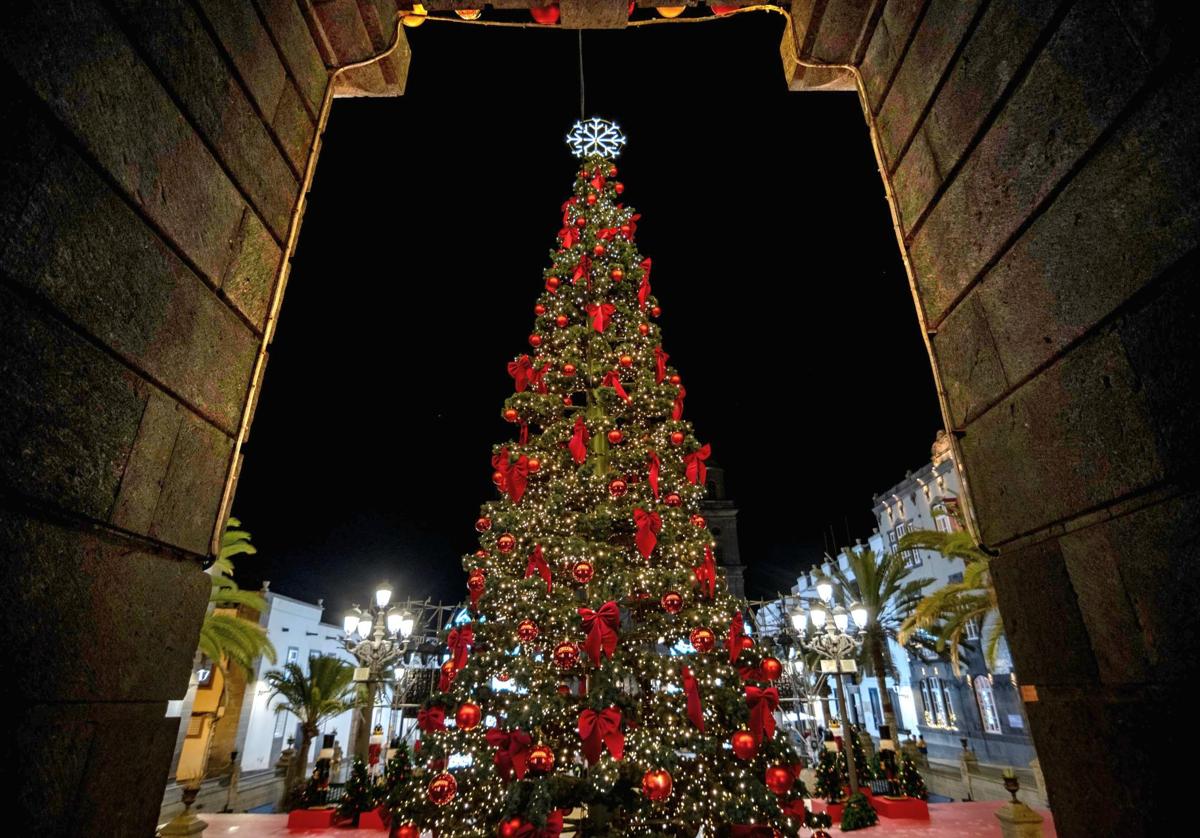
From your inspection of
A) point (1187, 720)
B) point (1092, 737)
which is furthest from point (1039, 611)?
point (1187, 720)

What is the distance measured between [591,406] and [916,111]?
6.42 meters

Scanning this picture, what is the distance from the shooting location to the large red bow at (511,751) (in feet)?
18.5

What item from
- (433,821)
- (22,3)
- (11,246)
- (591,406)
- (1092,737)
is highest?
(591,406)

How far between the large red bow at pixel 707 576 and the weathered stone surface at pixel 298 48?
603 centimetres

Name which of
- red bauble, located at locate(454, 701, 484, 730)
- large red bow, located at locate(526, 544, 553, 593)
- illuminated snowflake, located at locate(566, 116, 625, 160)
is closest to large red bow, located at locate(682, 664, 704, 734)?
large red bow, located at locate(526, 544, 553, 593)

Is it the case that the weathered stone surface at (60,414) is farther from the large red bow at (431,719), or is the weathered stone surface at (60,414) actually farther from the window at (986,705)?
the window at (986,705)

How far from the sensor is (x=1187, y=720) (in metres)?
1.65

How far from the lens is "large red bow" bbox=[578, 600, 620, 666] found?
5945 millimetres

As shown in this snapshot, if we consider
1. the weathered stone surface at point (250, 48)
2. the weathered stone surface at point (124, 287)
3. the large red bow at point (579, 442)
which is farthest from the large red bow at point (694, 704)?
the weathered stone surface at point (250, 48)

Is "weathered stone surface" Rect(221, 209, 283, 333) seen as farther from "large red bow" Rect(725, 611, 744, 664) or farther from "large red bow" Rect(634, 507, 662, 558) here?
"large red bow" Rect(725, 611, 744, 664)

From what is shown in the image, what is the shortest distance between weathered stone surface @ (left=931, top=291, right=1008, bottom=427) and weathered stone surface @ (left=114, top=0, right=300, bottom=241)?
369 cm

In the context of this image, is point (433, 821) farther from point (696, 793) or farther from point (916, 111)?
point (916, 111)

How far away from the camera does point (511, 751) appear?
18.6 feet

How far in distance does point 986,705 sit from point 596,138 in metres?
27.6
